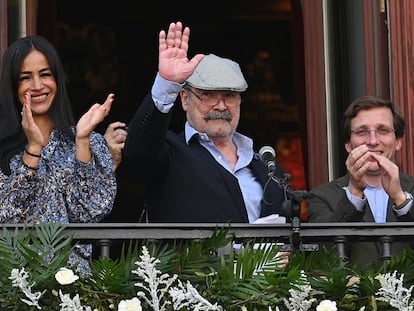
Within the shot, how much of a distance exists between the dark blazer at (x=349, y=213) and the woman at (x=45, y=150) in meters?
1.06

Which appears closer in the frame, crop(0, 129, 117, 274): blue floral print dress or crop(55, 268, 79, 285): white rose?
crop(55, 268, 79, 285): white rose

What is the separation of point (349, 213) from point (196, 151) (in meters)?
0.88

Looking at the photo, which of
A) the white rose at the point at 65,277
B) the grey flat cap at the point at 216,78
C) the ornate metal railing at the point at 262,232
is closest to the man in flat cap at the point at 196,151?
the grey flat cap at the point at 216,78

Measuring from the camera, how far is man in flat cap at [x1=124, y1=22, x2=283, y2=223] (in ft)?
21.0

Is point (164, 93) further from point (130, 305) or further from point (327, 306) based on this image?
point (327, 306)

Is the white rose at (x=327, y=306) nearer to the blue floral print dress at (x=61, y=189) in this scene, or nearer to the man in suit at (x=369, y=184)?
the man in suit at (x=369, y=184)

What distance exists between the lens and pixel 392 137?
682 centimetres

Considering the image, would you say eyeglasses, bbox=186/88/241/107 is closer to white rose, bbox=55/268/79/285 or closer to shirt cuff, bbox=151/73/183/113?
shirt cuff, bbox=151/73/183/113

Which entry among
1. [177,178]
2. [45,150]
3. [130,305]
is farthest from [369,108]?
[130,305]

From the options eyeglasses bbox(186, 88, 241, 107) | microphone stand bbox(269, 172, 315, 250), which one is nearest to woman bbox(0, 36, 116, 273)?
eyeglasses bbox(186, 88, 241, 107)

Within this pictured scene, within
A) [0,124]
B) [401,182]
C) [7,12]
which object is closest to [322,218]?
[401,182]

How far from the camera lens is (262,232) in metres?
5.84

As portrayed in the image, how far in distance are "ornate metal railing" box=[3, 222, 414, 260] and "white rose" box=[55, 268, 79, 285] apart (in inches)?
13.1

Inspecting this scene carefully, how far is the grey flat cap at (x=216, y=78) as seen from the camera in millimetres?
6814
